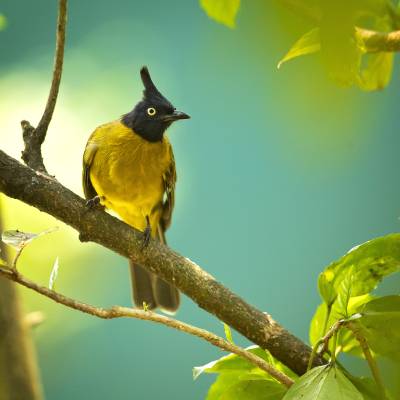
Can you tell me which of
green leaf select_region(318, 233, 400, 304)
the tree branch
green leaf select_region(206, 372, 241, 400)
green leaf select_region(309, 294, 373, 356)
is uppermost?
the tree branch

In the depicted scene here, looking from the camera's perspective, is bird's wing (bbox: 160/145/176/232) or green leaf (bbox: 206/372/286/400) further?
bird's wing (bbox: 160/145/176/232)

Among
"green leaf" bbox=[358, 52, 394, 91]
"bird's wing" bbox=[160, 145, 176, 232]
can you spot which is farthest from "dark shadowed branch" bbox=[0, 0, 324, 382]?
"bird's wing" bbox=[160, 145, 176, 232]

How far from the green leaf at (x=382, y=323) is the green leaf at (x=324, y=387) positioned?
0.25 feet

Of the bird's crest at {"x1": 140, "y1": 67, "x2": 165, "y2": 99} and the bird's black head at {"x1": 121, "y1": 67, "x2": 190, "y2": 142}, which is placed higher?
the bird's crest at {"x1": 140, "y1": 67, "x2": 165, "y2": 99}

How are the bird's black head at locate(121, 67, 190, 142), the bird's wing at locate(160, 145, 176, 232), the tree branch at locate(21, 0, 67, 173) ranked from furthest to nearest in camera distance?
the bird's black head at locate(121, 67, 190, 142), the bird's wing at locate(160, 145, 176, 232), the tree branch at locate(21, 0, 67, 173)

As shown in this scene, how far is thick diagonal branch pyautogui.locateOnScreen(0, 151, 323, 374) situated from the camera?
4.28ft

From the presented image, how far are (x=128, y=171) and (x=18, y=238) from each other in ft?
5.39

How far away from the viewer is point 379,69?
1.10 metres

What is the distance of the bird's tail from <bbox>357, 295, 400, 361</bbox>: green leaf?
2003 millimetres

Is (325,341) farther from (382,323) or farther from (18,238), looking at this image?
(18,238)

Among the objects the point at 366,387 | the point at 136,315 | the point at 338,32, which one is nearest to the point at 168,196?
the point at 136,315

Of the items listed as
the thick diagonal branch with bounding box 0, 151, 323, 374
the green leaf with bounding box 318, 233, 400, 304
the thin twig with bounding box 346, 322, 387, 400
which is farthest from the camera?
the thick diagonal branch with bounding box 0, 151, 323, 374

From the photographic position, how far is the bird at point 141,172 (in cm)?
274

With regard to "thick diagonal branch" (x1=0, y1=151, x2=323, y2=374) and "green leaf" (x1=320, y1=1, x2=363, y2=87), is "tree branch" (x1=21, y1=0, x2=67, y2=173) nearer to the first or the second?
"thick diagonal branch" (x1=0, y1=151, x2=323, y2=374)
